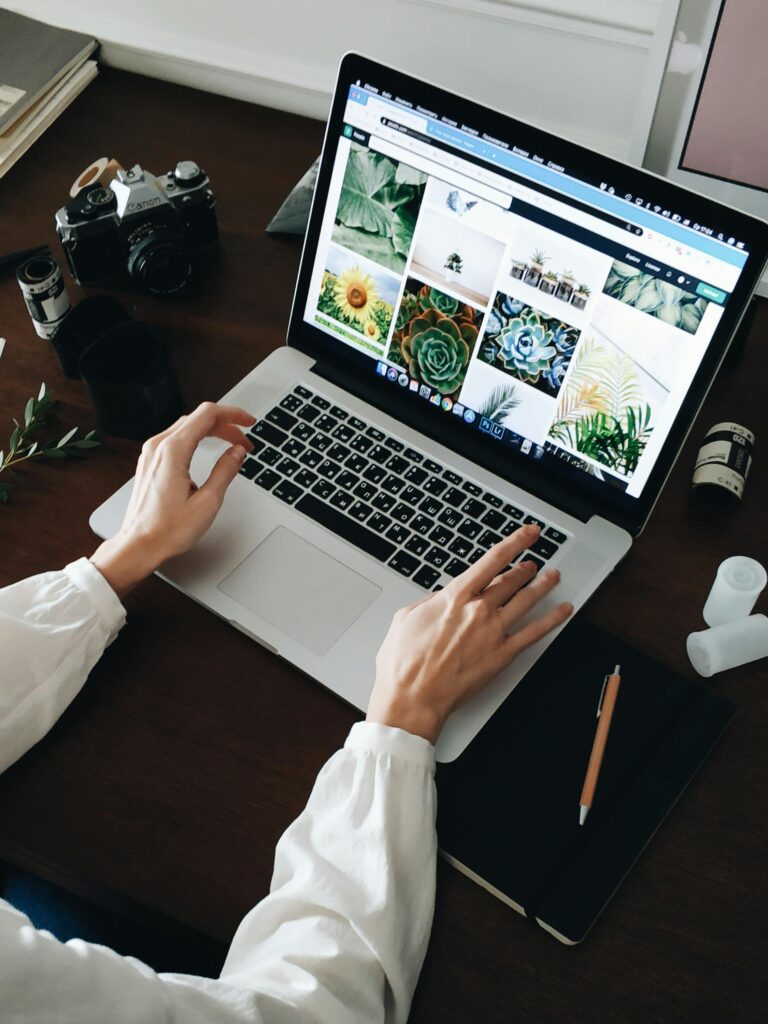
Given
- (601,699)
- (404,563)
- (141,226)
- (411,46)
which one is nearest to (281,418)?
(404,563)

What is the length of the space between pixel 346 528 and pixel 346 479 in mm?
62

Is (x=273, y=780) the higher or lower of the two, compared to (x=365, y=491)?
lower

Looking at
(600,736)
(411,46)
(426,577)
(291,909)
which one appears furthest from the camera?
(411,46)

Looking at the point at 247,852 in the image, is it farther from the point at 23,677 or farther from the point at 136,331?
the point at 136,331

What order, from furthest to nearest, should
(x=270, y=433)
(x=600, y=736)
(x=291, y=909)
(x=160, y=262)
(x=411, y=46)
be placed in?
(x=411, y=46), (x=160, y=262), (x=270, y=433), (x=600, y=736), (x=291, y=909)

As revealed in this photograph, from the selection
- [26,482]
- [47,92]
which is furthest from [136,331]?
[47,92]

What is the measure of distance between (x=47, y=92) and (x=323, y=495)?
0.84 meters

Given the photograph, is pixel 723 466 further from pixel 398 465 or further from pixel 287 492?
pixel 287 492

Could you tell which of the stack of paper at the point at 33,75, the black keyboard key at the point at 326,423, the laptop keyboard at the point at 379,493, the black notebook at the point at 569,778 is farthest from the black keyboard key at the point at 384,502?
the stack of paper at the point at 33,75

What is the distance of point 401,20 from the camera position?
132cm

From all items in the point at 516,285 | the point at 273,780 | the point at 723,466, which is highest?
the point at 516,285

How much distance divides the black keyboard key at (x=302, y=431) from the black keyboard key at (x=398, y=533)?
0.49 ft

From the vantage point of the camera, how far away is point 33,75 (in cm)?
142

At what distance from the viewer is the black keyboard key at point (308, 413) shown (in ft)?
3.54
